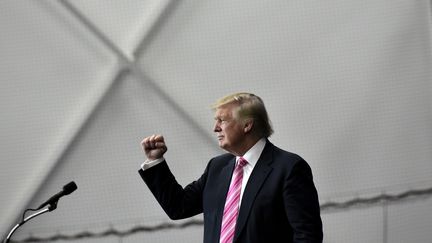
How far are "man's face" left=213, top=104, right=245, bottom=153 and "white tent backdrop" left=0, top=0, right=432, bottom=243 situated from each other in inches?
76.8

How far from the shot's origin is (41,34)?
452cm

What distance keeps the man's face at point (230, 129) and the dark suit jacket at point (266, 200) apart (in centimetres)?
10

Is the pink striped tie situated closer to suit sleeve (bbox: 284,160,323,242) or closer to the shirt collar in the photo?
the shirt collar

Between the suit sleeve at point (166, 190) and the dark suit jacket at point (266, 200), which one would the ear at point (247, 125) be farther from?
the suit sleeve at point (166, 190)

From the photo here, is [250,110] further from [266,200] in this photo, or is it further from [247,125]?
[266,200]

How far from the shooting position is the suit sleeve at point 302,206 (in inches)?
97.5

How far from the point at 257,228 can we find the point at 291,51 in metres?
2.31

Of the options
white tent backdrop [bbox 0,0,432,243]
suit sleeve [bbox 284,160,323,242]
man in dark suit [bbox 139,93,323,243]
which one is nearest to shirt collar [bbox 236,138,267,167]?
man in dark suit [bbox 139,93,323,243]

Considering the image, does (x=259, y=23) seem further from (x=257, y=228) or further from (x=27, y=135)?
(x=257, y=228)

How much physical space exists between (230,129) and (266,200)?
28cm

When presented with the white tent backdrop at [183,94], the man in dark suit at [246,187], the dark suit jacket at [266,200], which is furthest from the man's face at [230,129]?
the white tent backdrop at [183,94]

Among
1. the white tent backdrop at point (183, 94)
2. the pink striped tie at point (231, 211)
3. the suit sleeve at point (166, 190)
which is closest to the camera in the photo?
the pink striped tie at point (231, 211)

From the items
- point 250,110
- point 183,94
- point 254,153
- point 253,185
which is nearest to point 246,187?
point 253,185

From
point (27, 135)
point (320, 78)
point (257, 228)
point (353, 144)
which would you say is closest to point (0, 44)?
point (27, 135)
